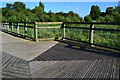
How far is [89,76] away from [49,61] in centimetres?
132

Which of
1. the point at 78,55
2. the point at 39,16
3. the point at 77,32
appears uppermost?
the point at 39,16

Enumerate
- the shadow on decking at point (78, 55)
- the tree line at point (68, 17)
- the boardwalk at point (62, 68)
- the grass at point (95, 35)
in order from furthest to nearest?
the tree line at point (68, 17), the grass at point (95, 35), the shadow on decking at point (78, 55), the boardwalk at point (62, 68)

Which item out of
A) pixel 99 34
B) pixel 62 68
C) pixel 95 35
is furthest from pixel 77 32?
Result: pixel 62 68

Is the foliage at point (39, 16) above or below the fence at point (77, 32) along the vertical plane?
above

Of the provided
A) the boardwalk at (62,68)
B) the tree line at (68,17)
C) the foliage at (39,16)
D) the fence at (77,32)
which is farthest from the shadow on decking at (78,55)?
the foliage at (39,16)

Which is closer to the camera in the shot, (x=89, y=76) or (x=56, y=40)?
(x=89, y=76)

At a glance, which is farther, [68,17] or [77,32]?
[68,17]

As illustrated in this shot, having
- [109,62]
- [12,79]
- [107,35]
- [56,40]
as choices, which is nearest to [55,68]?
[12,79]

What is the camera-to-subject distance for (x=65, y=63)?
11.5 feet

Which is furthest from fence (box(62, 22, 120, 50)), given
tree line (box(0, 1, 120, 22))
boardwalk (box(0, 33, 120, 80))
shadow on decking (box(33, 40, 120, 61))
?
tree line (box(0, 1, 120, 22))

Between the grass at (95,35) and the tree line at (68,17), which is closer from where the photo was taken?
the grass at (95,35)

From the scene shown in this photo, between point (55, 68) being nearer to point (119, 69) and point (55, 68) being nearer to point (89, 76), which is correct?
point (89, 76)

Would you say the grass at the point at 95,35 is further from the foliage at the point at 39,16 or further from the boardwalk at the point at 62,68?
the foliage at the point at 39,16

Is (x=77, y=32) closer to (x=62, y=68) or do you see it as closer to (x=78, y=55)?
(x=78, y=55)
